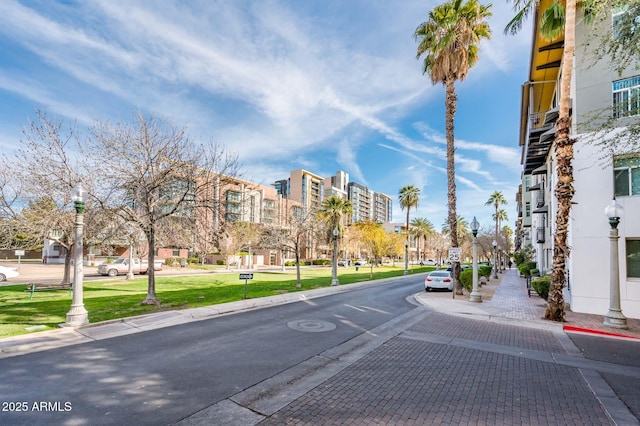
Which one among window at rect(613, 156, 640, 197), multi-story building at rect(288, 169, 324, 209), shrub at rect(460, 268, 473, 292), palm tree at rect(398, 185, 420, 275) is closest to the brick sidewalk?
shrub at rect(460, 268, 473, 292)

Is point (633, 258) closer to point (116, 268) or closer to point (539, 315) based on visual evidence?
point (539, 315)

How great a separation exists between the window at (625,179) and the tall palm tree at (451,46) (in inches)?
319

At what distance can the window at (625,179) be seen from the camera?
12.3m

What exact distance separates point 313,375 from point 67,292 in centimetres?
1714

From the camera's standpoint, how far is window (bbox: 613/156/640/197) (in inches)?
483

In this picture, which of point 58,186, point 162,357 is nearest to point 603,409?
point 162,357

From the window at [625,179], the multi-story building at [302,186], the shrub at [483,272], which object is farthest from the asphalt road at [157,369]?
the multi-story building at [302,186]

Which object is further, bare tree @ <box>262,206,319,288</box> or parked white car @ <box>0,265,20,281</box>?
parked white car @ <box>0,265,20,281</box>

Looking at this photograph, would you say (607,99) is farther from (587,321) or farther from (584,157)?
(587,321)

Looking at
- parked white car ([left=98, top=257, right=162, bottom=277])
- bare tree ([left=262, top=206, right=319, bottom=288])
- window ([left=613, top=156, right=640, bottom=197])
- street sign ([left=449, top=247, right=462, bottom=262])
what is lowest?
parked white car ([left=98, top=257, right=162, bottom=277])

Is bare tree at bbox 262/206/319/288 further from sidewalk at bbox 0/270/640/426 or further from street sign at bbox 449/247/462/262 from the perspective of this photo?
sidewalk at bbox 0/270/640/426

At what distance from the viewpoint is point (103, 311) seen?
11.6 metres

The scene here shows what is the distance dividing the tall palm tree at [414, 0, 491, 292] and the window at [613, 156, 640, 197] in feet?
26.6

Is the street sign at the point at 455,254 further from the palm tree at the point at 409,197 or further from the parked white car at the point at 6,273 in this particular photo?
A: the palm tree at the point at 409,197
